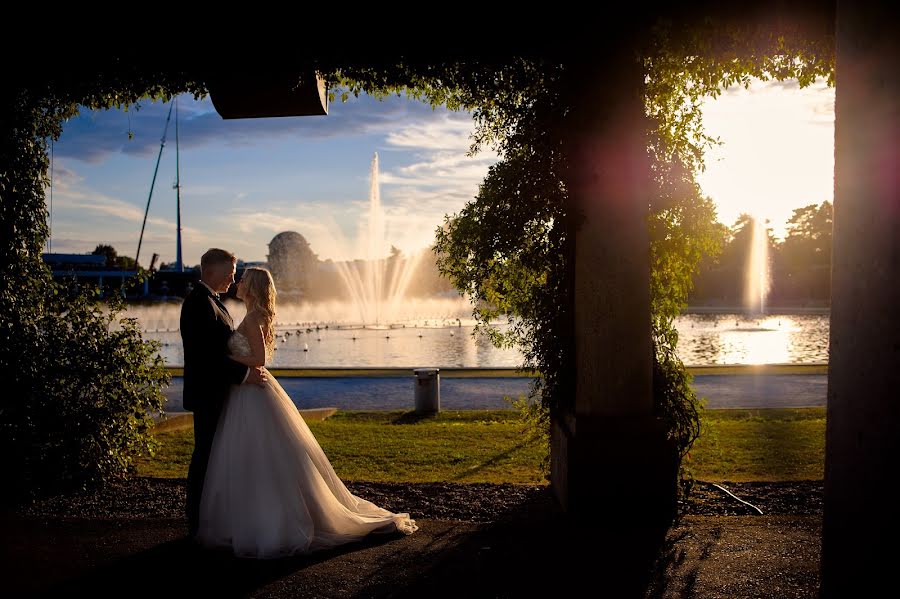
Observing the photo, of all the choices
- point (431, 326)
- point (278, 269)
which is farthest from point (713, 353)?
point (278, 269)

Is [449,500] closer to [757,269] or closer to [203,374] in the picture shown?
[203,374]

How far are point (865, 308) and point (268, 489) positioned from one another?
13.6 ft

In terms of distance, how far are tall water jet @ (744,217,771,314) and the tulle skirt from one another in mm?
54363

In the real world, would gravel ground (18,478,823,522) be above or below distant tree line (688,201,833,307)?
below

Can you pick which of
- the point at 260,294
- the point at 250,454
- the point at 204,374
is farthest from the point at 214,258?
the point at 250,454

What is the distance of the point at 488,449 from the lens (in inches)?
360

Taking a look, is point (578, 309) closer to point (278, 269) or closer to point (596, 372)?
point (596, 372)

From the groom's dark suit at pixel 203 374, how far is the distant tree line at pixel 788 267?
2154 inches

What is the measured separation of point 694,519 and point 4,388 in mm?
6332

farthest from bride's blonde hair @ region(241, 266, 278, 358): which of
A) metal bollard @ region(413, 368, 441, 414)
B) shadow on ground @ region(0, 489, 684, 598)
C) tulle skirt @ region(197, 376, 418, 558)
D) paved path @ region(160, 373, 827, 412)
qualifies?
paved path @ region(160, 373, 827, 412)

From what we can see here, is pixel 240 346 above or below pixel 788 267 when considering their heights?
below

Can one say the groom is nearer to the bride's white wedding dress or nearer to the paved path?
the bride's white wedding dress

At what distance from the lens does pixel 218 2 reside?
213 inches

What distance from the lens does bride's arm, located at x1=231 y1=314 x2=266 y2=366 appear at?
17.6 feet
